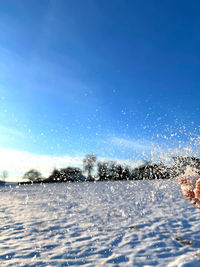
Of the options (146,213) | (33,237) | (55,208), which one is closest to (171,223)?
(146,213)

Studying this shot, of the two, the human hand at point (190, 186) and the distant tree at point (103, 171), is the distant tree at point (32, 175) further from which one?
the human hand at point (190, 186)

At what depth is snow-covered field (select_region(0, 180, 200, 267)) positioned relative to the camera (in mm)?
6863

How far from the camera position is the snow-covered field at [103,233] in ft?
22.5

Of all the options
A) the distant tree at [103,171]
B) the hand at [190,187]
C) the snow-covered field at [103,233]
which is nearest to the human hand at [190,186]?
the hand at [190,187]

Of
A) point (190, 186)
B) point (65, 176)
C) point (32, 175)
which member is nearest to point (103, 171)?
point (65, 176)

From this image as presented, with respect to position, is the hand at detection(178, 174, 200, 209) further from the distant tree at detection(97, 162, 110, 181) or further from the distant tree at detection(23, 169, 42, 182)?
the distant tree at detection(23, 169, 42, 182)

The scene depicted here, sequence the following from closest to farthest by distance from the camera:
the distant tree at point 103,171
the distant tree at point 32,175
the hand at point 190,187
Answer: the hand at point 190,187 → the distant tree at point 103,171 → the distant tree at point 32,175

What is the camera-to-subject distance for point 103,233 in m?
8.94

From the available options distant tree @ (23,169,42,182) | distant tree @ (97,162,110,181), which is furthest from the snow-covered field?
distant tree @ (23,169,42,182)

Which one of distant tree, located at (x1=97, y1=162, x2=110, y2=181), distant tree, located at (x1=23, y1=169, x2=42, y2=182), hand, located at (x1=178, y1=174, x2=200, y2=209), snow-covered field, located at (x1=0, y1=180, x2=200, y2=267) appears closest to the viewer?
hand, located at (x1=178, y1=174, x2=200, y2=209)

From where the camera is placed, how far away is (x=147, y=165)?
29.7m

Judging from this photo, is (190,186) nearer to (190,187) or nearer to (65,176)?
(190,187)

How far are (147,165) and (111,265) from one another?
2414 centimetres

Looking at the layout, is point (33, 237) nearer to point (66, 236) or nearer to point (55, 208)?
point (66, 236)
